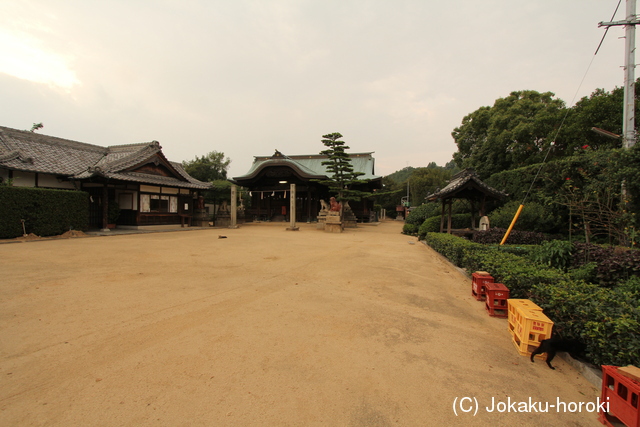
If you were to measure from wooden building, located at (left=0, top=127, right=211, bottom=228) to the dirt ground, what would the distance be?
36.3ft

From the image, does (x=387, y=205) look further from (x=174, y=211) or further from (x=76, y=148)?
(x=76, y=148)

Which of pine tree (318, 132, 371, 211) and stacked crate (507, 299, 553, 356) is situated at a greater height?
pine tree (318, 132, 371, 211)

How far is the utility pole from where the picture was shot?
8.52 m

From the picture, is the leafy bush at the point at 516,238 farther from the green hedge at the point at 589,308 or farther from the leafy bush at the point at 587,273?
the green hedge at the point at 589,308

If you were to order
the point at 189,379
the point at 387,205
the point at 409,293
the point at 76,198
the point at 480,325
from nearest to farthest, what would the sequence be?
the point at 189,379 → the point at 480,325 → the point at 409,293 → the point at 76,198 → the point at 387,205

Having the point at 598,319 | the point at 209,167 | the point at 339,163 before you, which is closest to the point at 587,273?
the point at 598,319

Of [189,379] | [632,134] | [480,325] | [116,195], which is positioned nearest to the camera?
[189,379]

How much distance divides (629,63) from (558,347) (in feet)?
37.6

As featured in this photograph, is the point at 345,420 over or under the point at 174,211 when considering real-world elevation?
under

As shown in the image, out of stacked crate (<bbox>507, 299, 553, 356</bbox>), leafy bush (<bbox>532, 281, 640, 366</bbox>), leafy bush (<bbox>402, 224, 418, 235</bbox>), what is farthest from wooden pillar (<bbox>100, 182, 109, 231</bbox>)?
leafy bush (<bbox>532, 281, 640, 366</bbox>)

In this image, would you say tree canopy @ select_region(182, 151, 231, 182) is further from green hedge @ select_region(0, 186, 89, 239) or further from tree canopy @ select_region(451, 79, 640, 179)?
tree canopy @ select_region(451, 79, 640, 179)

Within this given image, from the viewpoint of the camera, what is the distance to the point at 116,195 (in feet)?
53.0

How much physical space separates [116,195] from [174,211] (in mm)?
3334


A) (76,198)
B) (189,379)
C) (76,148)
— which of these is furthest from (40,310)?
(76,148)
